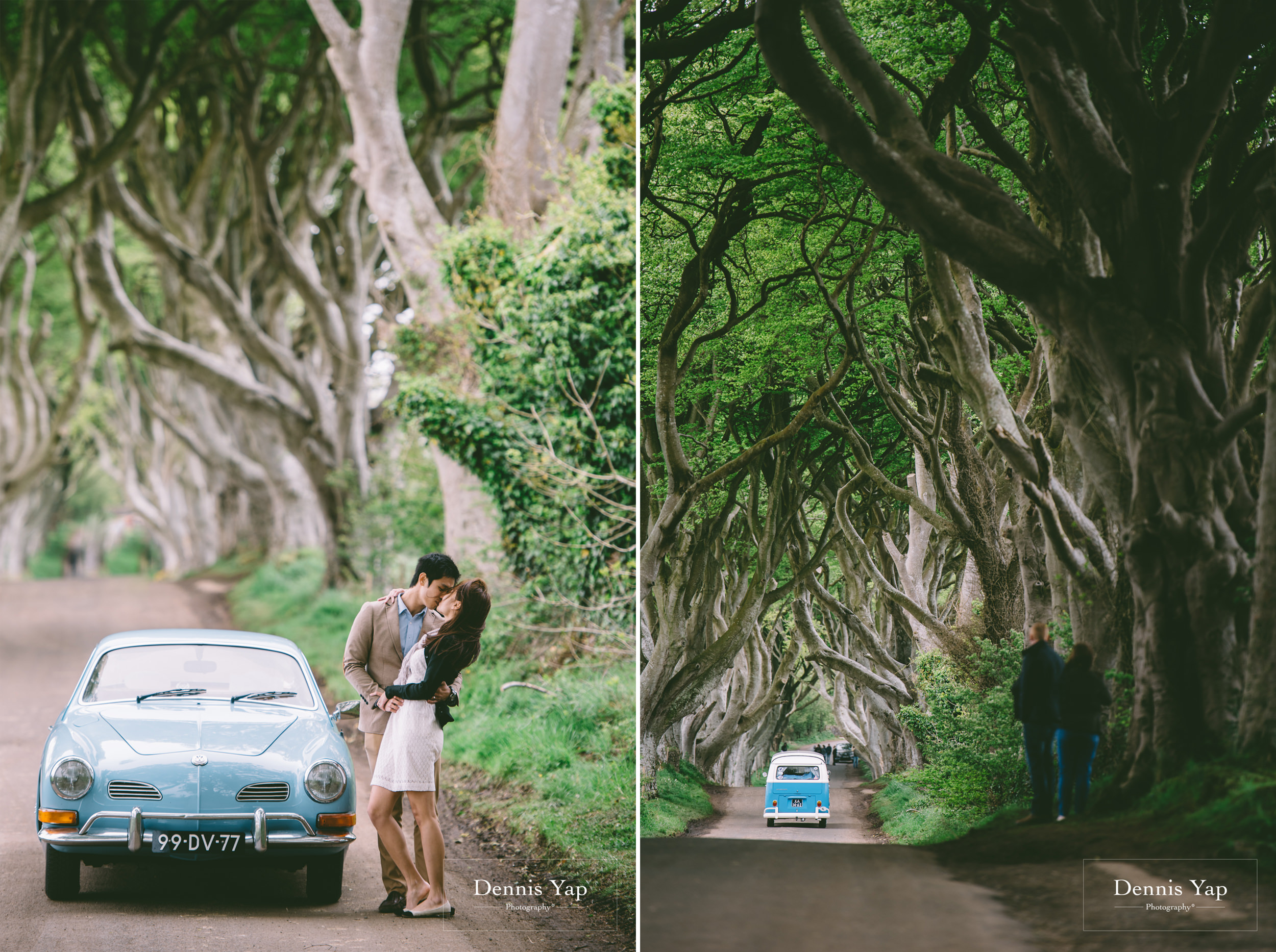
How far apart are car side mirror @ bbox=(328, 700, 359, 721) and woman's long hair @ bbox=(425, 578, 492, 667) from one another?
510 millimetres

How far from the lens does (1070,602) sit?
10.5 feet

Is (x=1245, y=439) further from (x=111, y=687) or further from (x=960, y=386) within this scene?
(x=111, y=687)

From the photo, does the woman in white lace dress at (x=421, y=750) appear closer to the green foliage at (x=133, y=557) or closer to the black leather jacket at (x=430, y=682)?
the black leather jacket at (x=430, y=682)

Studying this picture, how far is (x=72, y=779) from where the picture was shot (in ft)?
12.8

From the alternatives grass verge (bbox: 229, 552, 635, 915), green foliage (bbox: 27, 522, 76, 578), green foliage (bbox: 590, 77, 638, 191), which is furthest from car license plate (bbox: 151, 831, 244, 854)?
green foliage (bbox: 27, 522, 76, 578)

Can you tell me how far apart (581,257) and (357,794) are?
4.01 meters

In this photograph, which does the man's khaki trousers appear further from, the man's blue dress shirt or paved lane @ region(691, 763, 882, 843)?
paved lane @ region(691, 763, 882, 843)

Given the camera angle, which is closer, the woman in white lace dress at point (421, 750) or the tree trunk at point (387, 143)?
the woman in white lace dress at point (421, 750)

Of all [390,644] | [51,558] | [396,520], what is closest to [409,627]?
[390,644]

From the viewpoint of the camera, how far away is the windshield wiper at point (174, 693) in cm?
427

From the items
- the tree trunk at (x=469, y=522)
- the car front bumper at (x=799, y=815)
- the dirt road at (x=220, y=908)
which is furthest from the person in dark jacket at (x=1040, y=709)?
the tree trunk at (x=469, y=522)

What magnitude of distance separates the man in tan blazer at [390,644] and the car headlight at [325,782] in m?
0.15

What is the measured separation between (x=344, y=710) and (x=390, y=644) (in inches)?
15.1

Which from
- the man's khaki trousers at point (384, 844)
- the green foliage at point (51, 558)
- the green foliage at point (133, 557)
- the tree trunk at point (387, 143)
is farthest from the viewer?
the green foliage at point (51, 558)
